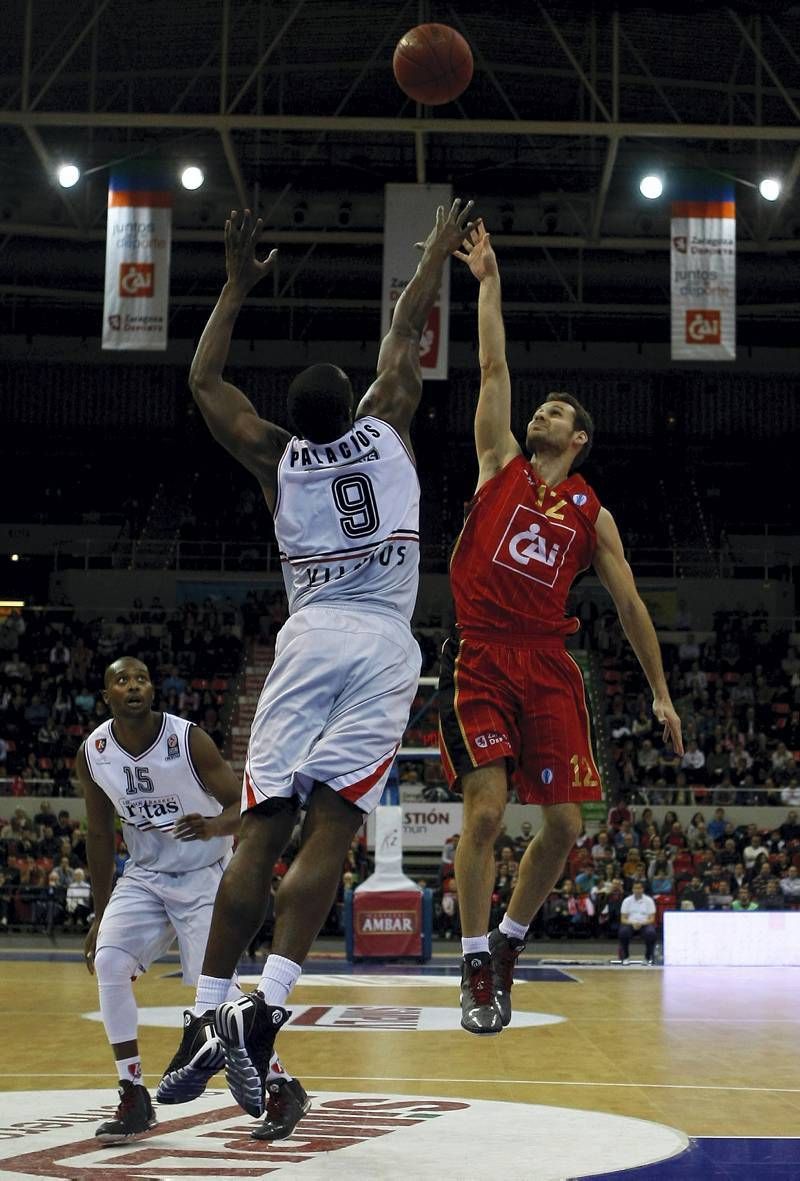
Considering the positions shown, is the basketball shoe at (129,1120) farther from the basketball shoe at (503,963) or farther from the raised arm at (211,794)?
the basketball shoe at (503,963)

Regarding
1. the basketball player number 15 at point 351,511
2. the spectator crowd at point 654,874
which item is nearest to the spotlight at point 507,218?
the spectator crowd at point 654,874

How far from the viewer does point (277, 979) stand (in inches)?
190

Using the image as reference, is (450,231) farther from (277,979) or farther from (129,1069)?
(129,1069)

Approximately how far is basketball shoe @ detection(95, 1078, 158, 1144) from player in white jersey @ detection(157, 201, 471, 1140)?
1.88m

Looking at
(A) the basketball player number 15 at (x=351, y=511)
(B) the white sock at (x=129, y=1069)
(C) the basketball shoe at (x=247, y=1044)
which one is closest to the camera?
(C) the basketball shoe at (x=247, y=1044)

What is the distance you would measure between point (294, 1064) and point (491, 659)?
4.23m

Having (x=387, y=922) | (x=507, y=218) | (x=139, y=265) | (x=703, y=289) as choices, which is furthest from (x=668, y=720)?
(x=507, y=218)

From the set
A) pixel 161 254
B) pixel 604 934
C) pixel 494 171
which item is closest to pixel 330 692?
pixel 161 254

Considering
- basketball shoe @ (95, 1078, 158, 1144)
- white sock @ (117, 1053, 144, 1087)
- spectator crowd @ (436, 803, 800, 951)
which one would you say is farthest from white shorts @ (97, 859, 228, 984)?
spectator crowd @ (436, 803, 800, 951)

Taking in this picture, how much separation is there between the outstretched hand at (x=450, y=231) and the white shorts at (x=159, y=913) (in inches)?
130

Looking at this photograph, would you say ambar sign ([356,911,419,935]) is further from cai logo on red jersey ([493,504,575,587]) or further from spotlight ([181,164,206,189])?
cai logo on red jersey ([493,504,575,587])

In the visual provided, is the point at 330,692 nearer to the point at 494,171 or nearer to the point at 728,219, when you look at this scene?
the point at 728,219

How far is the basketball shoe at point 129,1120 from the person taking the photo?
6527 mm

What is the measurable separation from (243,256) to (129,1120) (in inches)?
148
